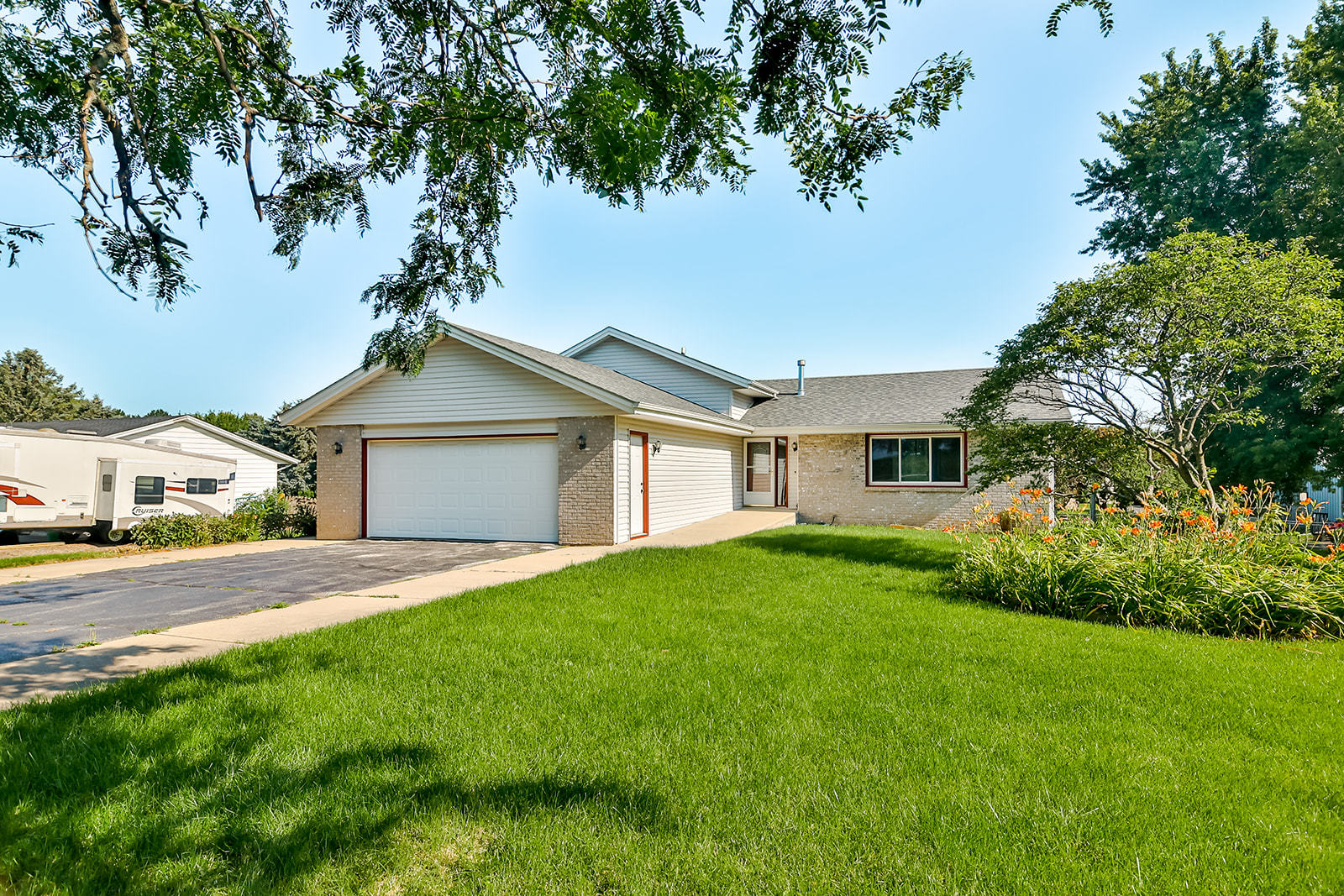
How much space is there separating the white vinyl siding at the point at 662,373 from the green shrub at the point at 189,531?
10491 mm

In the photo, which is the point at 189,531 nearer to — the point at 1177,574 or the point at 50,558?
the point at 50,558

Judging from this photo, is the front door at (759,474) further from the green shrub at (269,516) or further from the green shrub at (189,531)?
the green shrub at (189,531)

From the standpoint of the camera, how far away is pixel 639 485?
A: 14.2 m

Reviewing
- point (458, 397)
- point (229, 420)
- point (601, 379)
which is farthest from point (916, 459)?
point (229, 420)

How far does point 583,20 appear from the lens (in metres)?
3.90

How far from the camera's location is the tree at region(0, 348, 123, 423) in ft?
98.7

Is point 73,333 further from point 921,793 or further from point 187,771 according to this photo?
point 921,793

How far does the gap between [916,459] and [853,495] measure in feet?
6.52

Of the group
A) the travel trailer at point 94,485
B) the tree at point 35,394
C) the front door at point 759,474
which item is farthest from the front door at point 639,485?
the tree at point 35,394

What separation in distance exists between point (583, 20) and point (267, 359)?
35.9ft

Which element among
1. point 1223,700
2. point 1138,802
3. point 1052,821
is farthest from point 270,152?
point 1223,700

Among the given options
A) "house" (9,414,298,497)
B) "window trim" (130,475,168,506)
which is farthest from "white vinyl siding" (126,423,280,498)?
"window trim" (130,475,168,506)

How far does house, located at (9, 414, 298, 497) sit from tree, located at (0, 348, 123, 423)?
1299 cm

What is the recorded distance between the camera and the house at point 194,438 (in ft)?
60.1
